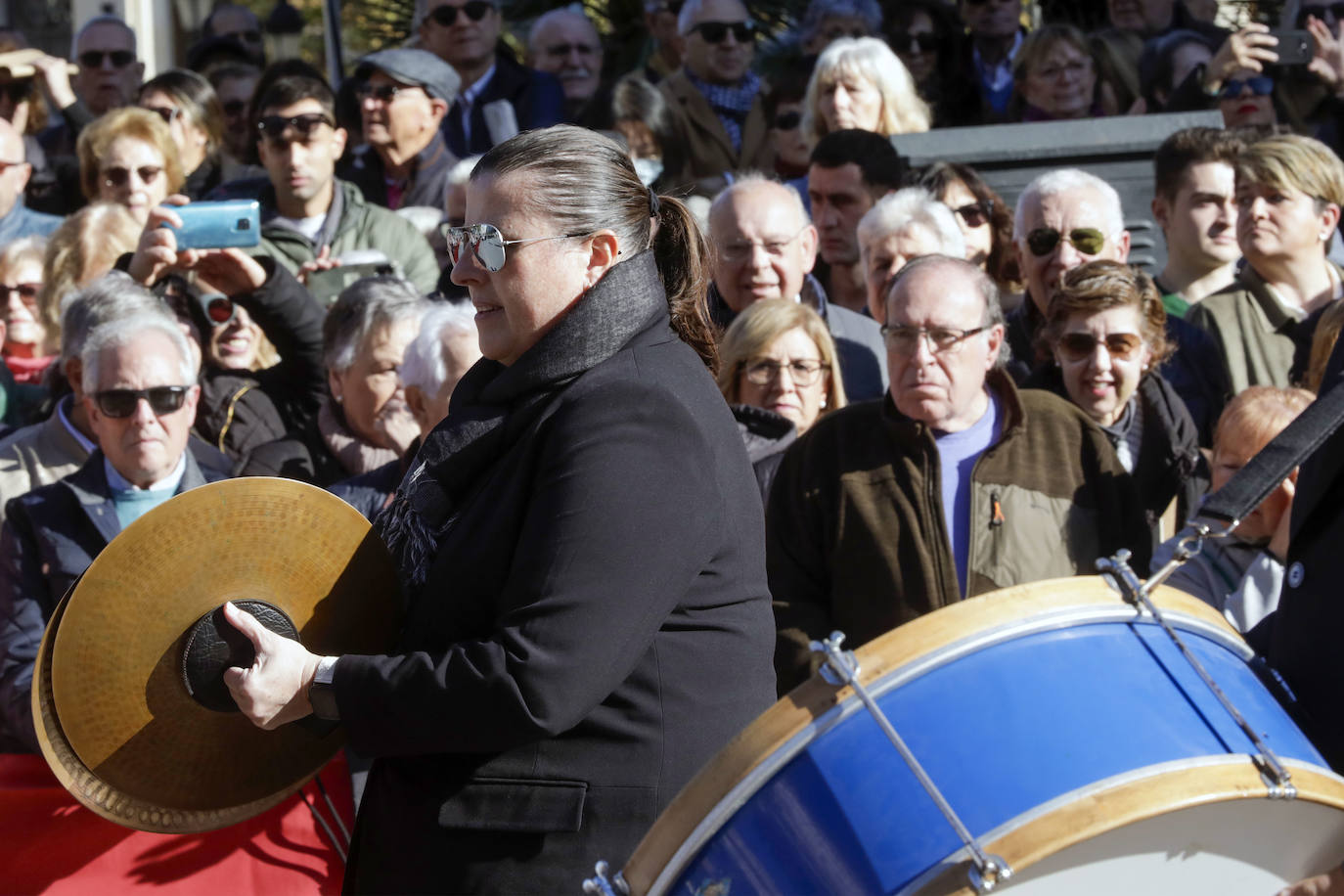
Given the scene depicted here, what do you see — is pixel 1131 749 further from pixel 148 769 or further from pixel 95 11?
pixel 95 11

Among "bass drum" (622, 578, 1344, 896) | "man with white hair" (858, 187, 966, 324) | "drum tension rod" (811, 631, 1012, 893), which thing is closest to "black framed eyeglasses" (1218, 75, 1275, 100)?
"man with white hair" (858, 187, 966, 324)

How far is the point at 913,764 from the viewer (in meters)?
2.06

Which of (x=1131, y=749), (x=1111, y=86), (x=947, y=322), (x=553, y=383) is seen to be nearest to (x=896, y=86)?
(x=1111, y=86)

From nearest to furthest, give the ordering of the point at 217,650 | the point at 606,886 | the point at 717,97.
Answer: the point at 606,886
the point at 217,650
the point at 717,97

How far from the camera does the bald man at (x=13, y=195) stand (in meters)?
6.91

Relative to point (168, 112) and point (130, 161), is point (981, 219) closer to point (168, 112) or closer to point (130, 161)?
point (130, 161)

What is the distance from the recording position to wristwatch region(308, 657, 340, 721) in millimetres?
2449

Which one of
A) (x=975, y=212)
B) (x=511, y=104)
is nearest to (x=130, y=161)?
(x=511, y=104)

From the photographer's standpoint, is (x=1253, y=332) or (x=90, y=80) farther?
(x=90, y=80)

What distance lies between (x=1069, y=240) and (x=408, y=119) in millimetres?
3129

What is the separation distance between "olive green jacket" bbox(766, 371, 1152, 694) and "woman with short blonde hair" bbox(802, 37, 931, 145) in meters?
2.51

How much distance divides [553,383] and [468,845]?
0.71 metres

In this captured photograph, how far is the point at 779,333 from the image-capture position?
4934 mm

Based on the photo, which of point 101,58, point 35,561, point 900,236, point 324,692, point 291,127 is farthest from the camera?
point 101,58
